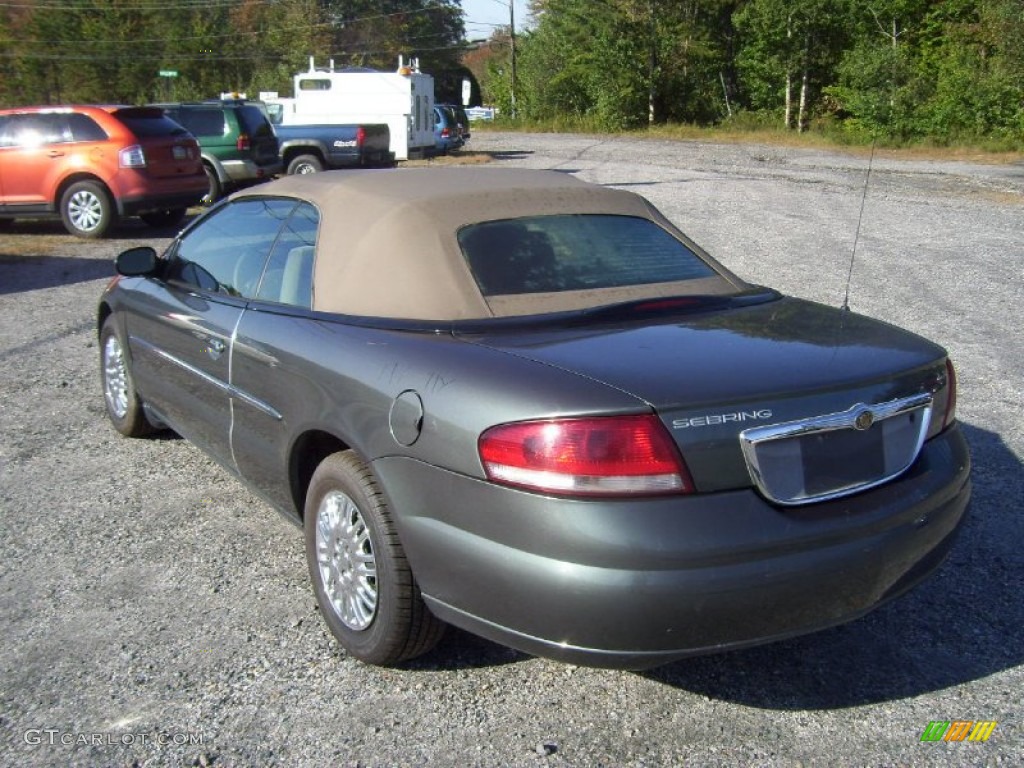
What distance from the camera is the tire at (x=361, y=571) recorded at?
3.07 m

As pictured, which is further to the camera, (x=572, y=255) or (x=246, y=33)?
(x=246, y=33)

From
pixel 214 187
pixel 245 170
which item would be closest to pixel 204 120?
pixel 245 170

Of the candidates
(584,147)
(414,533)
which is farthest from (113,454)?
(584,147)

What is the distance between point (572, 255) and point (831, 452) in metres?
1.35

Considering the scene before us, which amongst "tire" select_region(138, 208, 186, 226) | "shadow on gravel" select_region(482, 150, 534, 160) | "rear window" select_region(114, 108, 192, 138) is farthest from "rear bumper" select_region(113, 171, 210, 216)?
"shadow on gravel" select_region(482, 150, 534, 160)

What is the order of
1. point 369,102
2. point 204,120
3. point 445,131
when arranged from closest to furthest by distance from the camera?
point 204,120
point 369,102
point 445,131

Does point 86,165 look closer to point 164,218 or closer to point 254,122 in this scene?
point 164,218

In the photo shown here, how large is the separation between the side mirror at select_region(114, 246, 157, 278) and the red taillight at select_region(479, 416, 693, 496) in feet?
9.63

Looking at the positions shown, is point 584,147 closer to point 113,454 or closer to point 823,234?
point 823,234

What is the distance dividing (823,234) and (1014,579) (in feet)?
37.2

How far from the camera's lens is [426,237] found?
3.65 meters

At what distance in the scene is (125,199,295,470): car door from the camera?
4.18m

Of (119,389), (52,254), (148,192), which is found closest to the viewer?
(119,389)

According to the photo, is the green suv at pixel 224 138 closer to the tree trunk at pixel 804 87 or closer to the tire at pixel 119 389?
the tire at pixel 119 389
